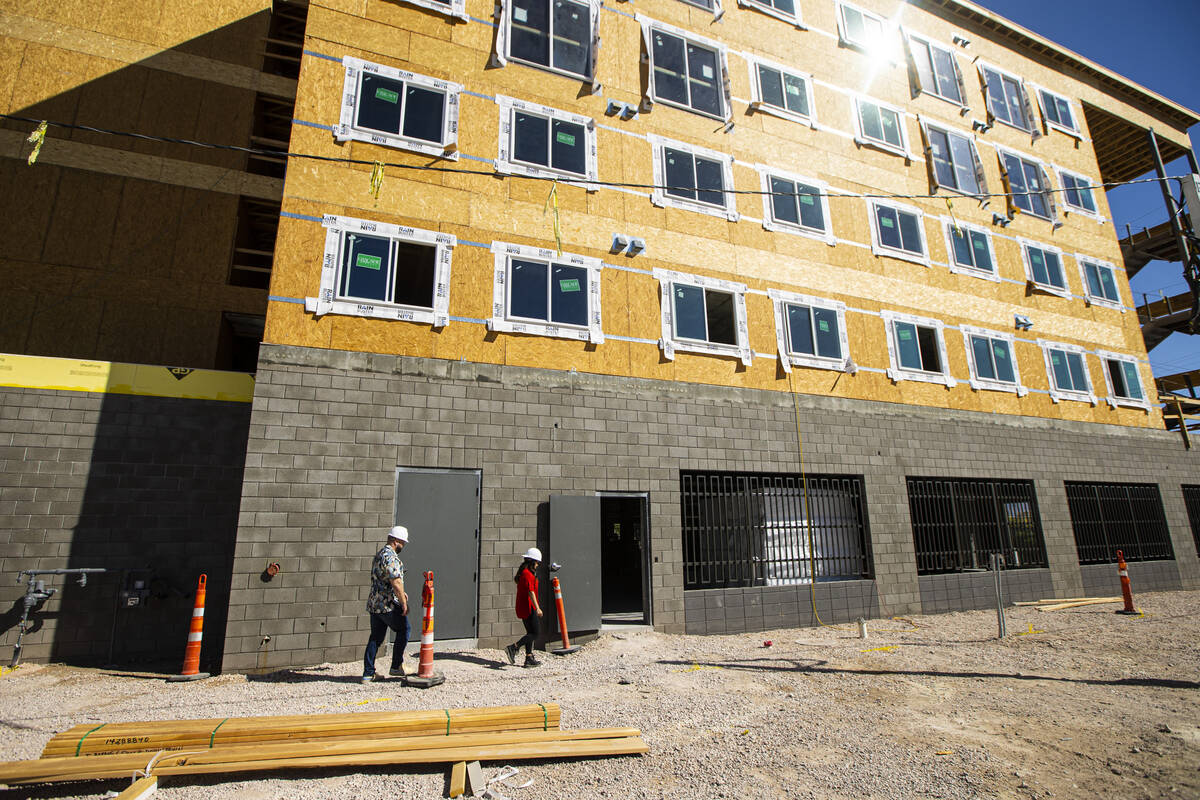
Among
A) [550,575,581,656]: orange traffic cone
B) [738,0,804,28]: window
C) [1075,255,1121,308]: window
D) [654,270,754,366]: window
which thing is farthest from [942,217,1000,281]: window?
[550,575,581,656]: orange traffic cone

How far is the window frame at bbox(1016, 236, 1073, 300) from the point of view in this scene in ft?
59.2

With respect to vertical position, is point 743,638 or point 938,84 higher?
point 938,84

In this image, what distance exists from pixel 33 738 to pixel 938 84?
2436 cm

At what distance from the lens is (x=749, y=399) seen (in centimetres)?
1268

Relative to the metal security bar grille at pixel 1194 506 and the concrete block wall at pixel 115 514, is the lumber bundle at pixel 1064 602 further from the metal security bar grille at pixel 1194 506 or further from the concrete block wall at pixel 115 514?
the concrete block wall at pixel 115 514

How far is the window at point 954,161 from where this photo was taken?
17125 millimetres

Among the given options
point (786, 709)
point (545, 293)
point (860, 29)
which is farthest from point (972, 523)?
point (860, 29)

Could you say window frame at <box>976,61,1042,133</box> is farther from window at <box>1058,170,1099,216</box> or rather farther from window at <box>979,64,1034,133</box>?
window at <box>1058,170,1099,216</box>

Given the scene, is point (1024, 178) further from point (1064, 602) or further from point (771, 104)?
point (1064, 602)

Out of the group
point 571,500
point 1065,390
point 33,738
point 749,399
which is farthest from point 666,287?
point 1065,390

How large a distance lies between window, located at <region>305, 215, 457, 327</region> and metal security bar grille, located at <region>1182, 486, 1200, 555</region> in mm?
23998

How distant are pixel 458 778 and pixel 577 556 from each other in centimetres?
559

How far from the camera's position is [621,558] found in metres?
17.0

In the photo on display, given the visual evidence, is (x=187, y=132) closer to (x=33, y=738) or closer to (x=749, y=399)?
(x=33, y=738)
